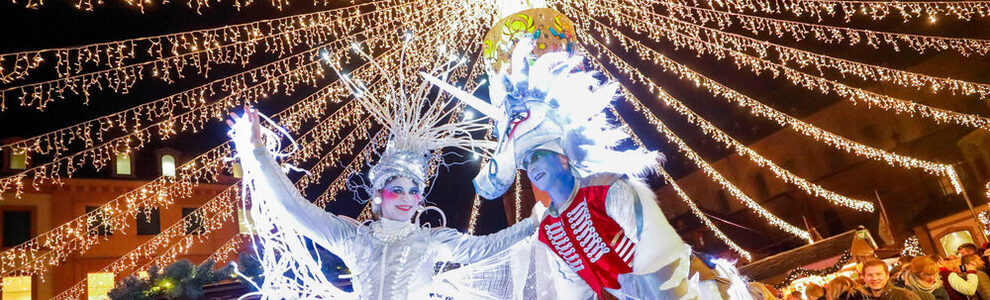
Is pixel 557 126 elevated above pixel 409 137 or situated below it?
below

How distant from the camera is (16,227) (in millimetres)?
17266

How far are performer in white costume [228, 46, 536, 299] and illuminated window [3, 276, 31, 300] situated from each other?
652 inches

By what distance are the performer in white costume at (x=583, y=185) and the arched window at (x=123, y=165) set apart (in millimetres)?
19331

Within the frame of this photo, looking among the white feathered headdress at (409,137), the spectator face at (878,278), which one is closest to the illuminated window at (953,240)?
the spectator face at (878,278)

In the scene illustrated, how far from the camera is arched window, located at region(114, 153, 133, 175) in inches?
760

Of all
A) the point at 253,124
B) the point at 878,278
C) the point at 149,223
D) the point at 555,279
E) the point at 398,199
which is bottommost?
the point at 878,278

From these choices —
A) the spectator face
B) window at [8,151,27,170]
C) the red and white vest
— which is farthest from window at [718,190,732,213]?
the red and white vest

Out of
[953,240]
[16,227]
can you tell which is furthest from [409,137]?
[953,240]

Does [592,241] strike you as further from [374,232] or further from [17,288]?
[17,288]

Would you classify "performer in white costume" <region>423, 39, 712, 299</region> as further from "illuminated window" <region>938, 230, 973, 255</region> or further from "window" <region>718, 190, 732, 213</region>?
"window" <region>718, 190, 732, 213</region>

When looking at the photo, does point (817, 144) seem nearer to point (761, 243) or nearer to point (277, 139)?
point (761, 243)

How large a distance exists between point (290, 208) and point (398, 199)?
1.99 ft

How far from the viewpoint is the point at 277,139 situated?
3771 millimetres

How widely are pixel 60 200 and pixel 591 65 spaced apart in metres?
16.2
